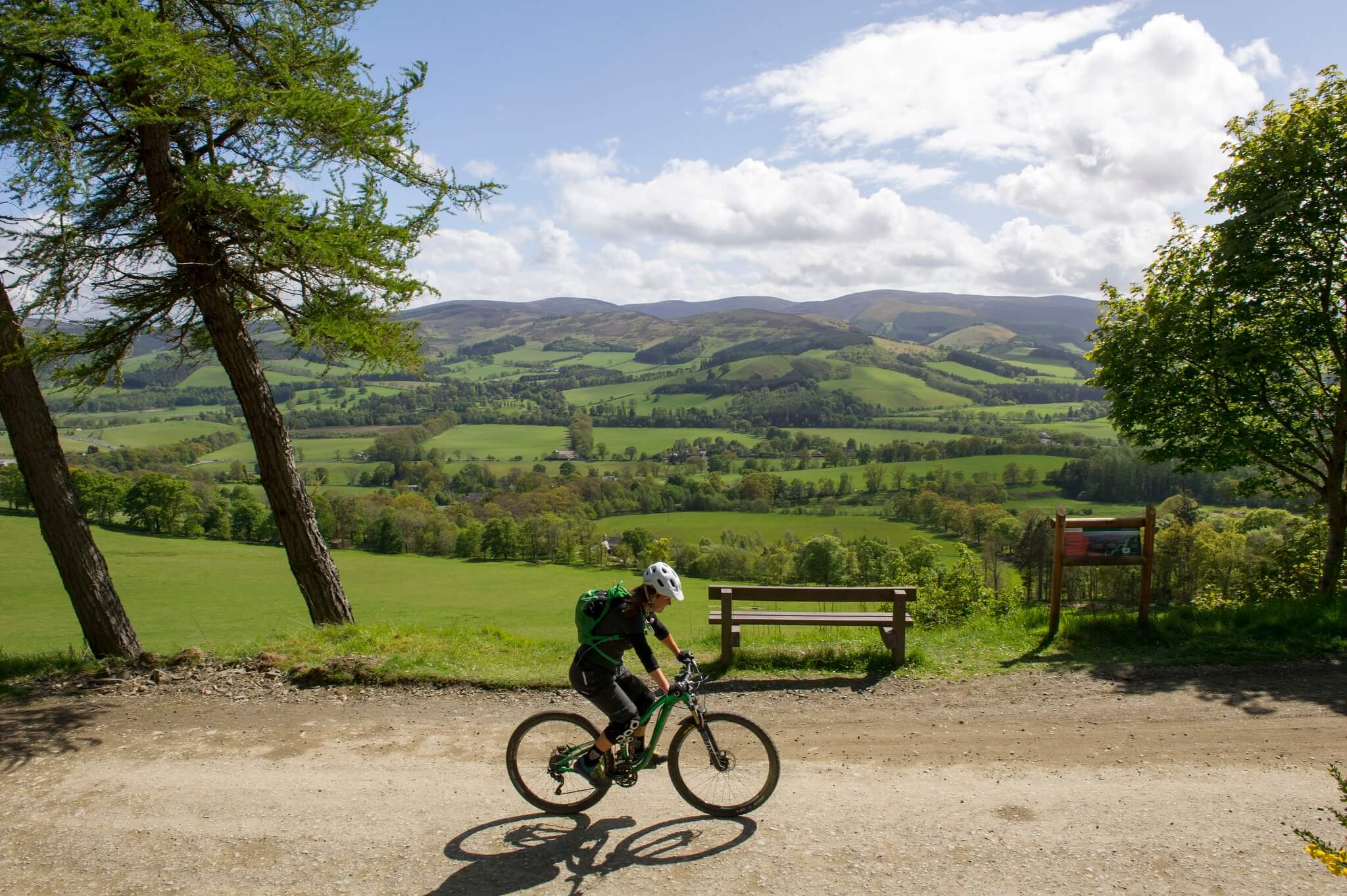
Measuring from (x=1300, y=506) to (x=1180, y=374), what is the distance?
10.9 ft

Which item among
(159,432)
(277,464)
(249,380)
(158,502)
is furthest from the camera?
(159,432)

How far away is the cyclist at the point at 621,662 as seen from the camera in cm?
571

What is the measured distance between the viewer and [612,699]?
589 cm

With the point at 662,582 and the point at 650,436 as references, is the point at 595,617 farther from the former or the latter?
the point at 650,436

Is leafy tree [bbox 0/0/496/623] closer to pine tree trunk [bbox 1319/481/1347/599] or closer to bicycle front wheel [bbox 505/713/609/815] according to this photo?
bicycle front wheel [bbox 505/713/609/815]

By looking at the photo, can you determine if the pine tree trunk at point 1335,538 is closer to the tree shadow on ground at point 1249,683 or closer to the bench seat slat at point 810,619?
the tree shadow on ground at point 1249,683

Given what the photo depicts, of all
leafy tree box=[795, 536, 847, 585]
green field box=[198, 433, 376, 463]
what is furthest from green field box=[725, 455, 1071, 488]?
green field box=[198, 433, 376, 463]

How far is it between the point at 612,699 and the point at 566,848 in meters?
1.08

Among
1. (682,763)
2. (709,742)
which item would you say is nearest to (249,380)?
(682,763)

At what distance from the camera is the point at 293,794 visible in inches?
244

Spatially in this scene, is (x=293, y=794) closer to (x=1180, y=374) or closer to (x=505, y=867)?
(x=505, y=867)

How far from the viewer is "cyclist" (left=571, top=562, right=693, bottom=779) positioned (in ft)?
18.7

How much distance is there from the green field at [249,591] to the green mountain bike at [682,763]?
24.2 m

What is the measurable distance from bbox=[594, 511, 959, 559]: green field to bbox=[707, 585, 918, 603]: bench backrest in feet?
216
